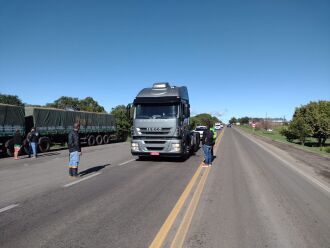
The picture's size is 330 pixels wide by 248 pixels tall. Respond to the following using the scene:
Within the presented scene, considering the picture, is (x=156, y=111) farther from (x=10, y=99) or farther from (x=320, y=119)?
(x=10, y=99)

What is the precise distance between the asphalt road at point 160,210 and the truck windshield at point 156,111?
13.0 feet

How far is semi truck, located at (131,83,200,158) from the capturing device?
1427 centimetres

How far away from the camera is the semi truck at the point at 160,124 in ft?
46.8

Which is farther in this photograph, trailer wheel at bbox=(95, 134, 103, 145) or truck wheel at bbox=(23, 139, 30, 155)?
trailer wheel at bbox=(95, 134, 103, 145)

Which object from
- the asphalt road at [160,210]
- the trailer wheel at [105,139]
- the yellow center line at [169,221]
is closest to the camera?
the yellow center line at [169,221]

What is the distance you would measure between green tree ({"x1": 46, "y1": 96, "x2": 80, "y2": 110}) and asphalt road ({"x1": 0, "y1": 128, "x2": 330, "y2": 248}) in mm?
88858

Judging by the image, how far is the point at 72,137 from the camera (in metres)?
10.6

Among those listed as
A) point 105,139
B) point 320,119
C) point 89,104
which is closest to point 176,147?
point 105,139

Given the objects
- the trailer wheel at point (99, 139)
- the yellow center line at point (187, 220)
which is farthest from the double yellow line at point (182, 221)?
the trailer wheel at point (99, 139)

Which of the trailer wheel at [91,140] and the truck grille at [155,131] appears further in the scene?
the trailer wheel at [91,140]

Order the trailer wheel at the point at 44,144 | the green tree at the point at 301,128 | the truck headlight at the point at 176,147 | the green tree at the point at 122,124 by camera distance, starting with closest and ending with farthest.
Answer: the truck headlight at the point at 176,147, the trailer wheel at the point at 44,144, the green tree at the point at 301,128, the green tree at the point at 122,124

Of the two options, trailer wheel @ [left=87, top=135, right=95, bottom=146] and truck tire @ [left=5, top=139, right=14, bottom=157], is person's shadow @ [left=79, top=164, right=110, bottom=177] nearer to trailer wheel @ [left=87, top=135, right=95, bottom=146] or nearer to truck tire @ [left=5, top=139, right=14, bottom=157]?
truck tire @ [left=5, top=139, right=14, bottom=157]

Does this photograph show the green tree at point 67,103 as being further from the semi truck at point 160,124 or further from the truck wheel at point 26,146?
the semi truck at point 160,124

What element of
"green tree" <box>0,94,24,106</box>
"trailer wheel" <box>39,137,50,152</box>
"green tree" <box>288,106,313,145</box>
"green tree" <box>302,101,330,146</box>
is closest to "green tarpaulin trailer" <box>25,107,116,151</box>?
"trailer wheel" <box>39,137,50,152</box>
